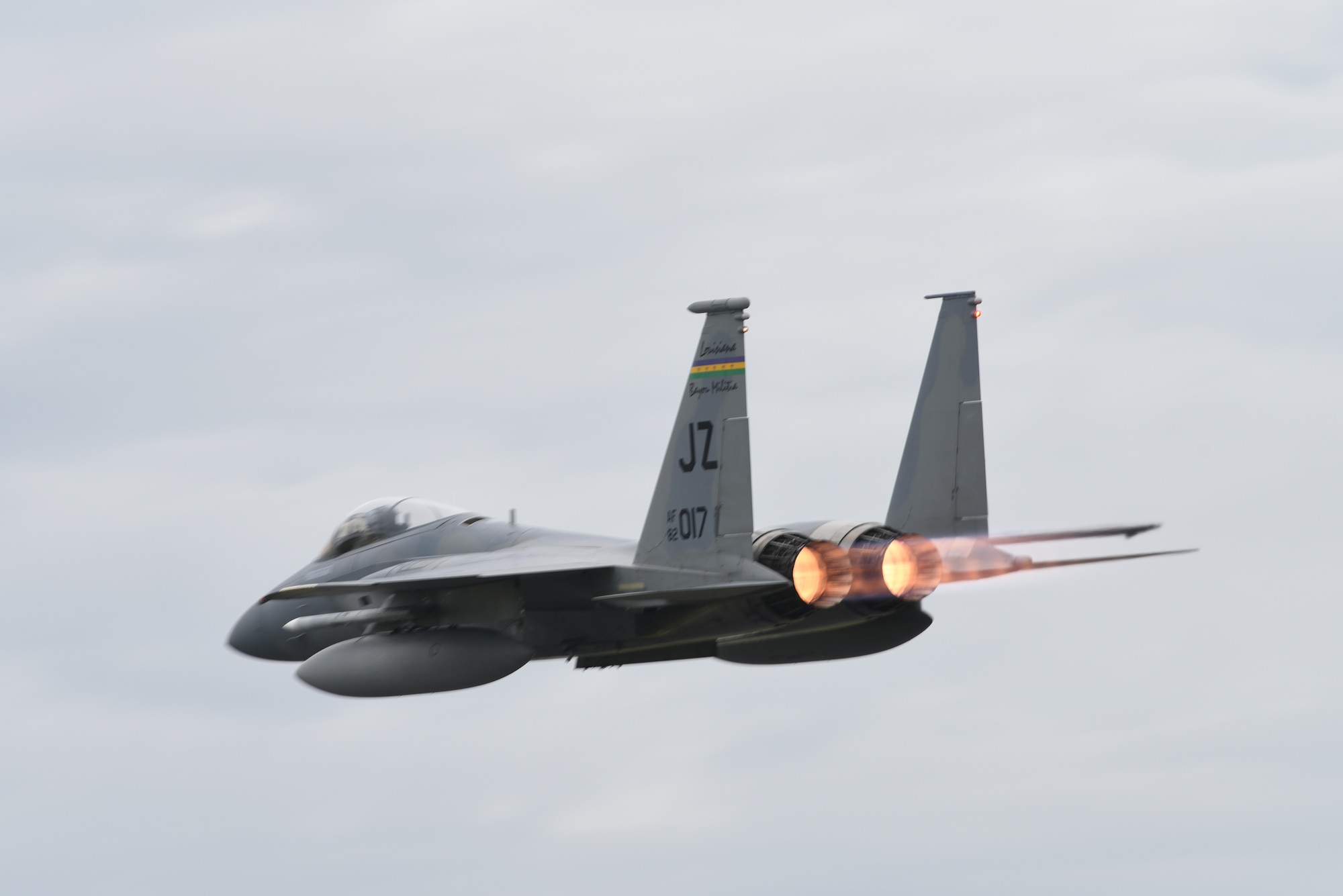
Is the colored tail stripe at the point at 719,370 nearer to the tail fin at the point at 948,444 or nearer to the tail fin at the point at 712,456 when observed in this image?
the tail fin at the point at 712,456

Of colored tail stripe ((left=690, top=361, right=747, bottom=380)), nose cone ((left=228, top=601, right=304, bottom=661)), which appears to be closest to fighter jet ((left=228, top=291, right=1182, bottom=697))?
colored tail stripe ((left=690, top=361, right=747, bottom=380))

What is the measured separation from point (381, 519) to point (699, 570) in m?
6.68

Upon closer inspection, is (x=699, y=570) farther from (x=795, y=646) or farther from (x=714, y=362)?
(x=795, y=646)

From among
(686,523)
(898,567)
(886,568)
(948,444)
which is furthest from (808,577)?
(948,444)

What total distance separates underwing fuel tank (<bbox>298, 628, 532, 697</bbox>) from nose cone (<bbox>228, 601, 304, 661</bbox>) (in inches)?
129

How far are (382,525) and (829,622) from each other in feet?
21.8

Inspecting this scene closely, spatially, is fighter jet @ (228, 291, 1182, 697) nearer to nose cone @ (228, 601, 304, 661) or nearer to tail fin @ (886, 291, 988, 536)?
tail fin @ (886, 291, 988, 536)

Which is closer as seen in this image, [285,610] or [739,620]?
[739,620]

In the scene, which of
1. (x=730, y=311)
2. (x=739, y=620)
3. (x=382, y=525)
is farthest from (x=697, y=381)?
(x=382, y=525)

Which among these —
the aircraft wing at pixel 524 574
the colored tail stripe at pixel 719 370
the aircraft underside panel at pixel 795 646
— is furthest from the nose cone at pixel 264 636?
the colored tail stripe at pixel 719 370

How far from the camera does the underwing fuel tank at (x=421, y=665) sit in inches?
898

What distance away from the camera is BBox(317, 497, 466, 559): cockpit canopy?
84.4 ft

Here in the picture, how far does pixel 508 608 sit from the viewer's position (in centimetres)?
2333

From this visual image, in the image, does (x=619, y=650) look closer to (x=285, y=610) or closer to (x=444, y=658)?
(x=444, y=658)
